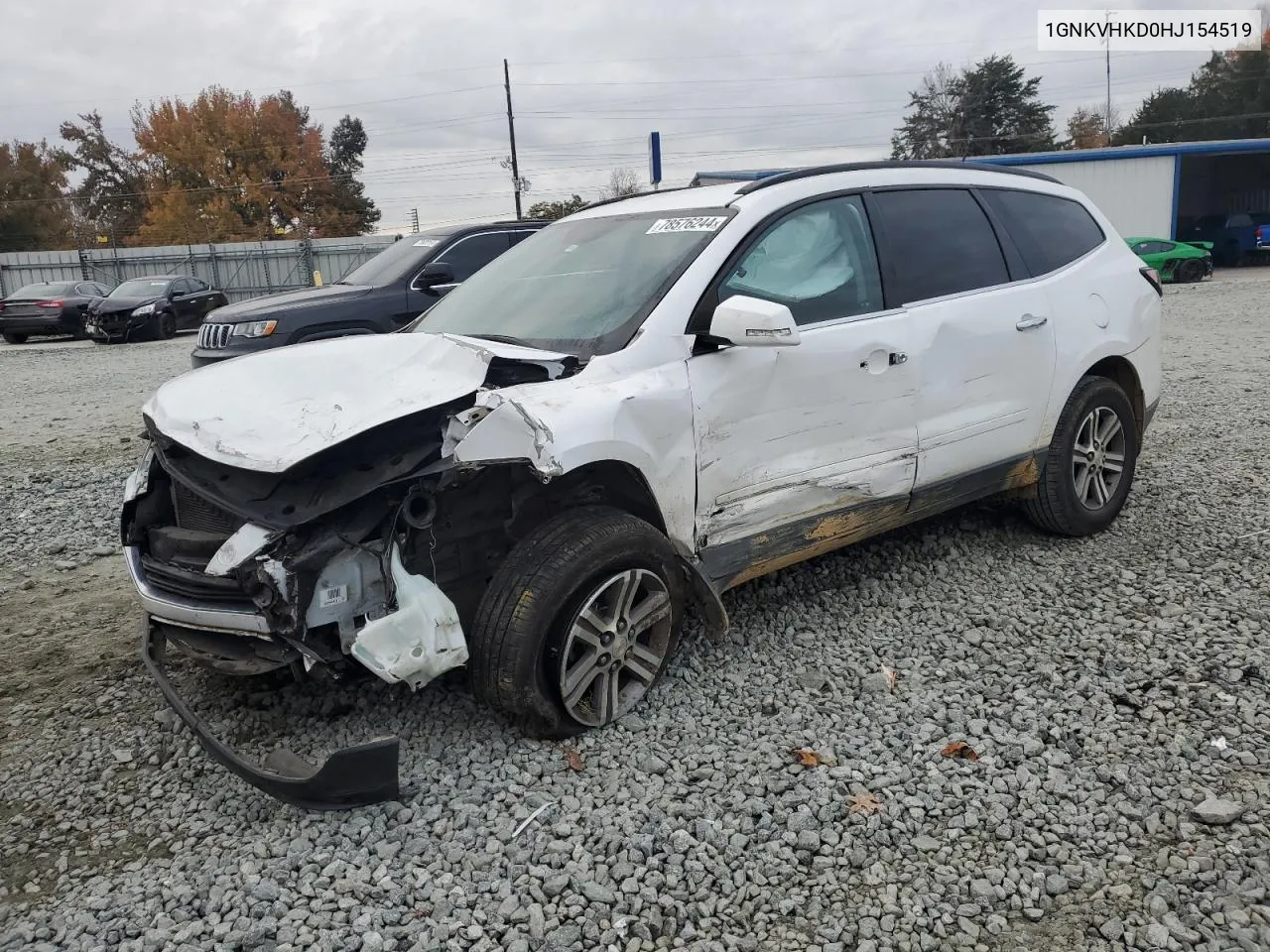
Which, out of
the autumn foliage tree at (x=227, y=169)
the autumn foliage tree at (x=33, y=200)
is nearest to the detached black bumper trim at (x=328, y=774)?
the autumn foliage tree at (x=227, y=169)

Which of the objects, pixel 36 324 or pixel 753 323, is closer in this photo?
pixel 753 323

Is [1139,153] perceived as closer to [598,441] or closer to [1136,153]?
[1136,153]

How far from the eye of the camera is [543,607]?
2.99 meters

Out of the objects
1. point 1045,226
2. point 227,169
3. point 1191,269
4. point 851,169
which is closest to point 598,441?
point 851,169

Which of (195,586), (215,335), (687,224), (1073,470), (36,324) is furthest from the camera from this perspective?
(36,324)

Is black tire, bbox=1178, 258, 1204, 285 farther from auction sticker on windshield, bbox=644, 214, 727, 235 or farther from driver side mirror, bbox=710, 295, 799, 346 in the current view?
driver side mirror, bbox=710, 295, 799, 346

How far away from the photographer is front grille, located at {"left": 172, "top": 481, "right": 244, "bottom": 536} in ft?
10.1

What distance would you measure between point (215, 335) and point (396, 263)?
5.84 ft

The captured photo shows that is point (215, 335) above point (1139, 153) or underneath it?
underneath

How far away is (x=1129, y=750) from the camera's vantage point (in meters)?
3.03

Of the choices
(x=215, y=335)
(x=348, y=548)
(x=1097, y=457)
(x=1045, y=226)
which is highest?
(x=1045, y=226)

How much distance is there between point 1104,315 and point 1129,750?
8.52 ft

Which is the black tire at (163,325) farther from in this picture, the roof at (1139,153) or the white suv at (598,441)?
the roof at (1139,153)

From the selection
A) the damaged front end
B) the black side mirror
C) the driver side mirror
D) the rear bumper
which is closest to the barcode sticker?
the damaged front end
